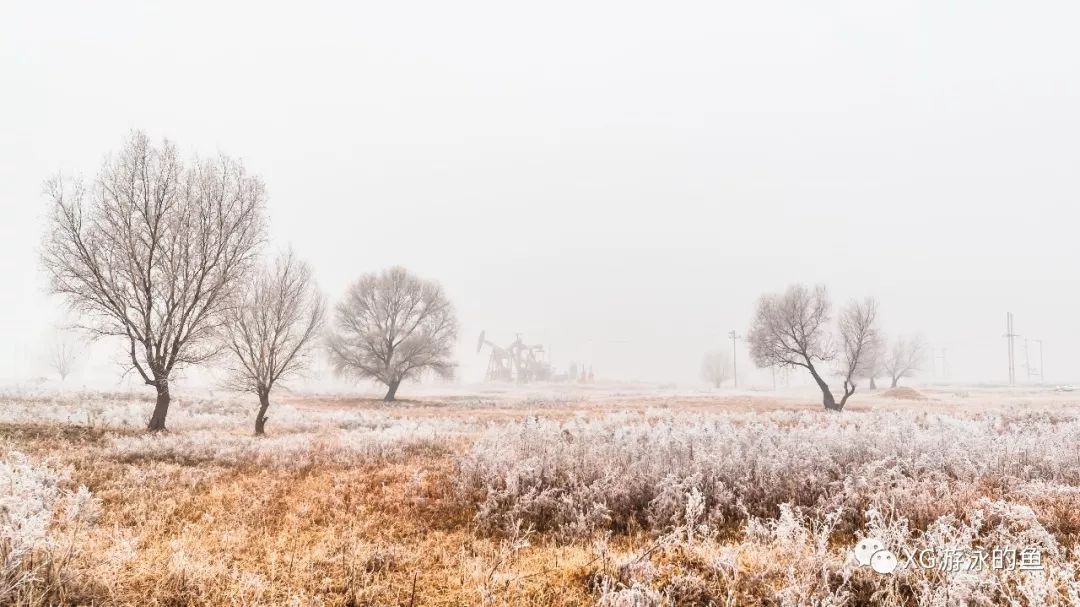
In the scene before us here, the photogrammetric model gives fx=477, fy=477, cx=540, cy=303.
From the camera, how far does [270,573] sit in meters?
4.27

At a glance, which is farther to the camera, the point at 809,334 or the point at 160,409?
the point at 809,334

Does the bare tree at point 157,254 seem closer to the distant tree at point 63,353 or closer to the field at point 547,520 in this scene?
the field at point 547,520

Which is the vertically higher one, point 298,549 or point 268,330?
point 268,330

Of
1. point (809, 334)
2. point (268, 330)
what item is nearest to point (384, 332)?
point (268, 330)

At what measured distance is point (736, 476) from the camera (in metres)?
7.03

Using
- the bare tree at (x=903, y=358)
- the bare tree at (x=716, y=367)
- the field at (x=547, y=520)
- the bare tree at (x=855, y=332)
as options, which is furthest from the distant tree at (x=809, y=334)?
the bare tree at (x=716, y=367)

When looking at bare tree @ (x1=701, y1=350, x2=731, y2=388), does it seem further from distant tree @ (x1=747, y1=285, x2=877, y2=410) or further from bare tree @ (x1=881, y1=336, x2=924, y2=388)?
distant tree @ (x1=747, y1=285, x2=877, y2=410)

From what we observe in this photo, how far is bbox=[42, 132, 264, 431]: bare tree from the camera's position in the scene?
14.5 m

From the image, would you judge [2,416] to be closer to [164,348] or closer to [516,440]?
[164,348]

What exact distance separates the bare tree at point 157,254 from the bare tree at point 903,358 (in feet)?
268

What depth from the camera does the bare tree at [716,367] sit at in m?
108

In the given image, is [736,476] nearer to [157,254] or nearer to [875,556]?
[875,556]

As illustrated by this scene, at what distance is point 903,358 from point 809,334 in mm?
58448

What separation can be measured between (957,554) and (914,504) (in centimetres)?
179
